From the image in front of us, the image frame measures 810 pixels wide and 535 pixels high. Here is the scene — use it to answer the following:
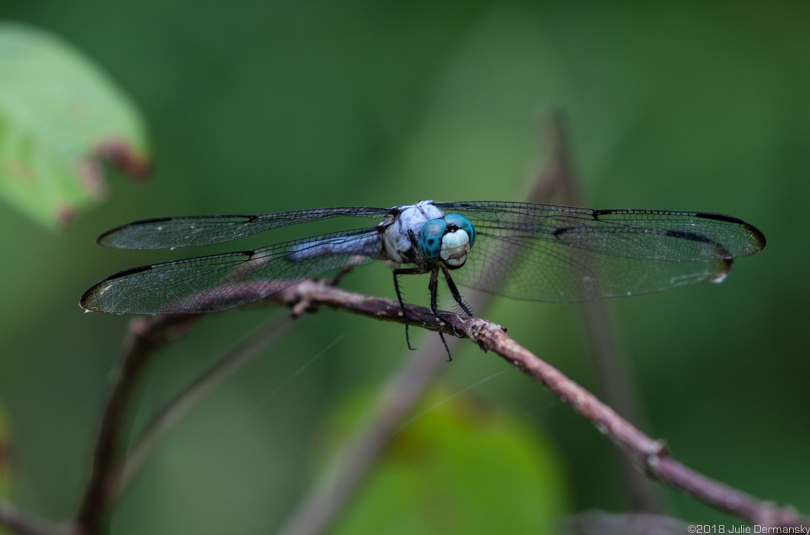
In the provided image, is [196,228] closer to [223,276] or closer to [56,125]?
[223,276]

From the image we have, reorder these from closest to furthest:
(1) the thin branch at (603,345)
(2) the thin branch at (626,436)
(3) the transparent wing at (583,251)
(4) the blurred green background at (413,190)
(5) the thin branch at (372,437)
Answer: (2) the thin branch at (626,436), (3) the transparent wing at (583,251), (5) the thin branch at (372,437), (1) the thin branch at (603,345), (4) the blurred green background at (413,190)

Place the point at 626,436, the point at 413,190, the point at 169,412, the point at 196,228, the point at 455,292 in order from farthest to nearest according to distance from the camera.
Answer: the point at 413,190, the point at 196,228, the point at 455,292, the point at 169,412, the point at 626,436

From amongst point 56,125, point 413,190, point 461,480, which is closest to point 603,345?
point 461,480

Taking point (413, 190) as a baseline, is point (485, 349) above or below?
below

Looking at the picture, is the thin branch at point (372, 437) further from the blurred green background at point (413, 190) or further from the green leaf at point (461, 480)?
the blurred green background at point (413, 190)

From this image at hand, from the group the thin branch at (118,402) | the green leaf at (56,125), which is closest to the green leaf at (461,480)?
the thin branch at (118,402)
